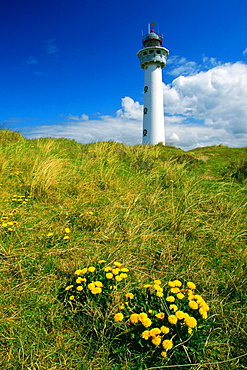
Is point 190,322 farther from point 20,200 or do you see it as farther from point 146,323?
point 20,200

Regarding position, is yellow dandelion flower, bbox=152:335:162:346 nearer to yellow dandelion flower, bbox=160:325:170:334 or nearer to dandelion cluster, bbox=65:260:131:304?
yellow dandelion flower, bbox=160:325:170:334

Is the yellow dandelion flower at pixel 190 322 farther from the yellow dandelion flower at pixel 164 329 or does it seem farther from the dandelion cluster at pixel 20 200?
the dandelion cluster at pixel 20 200

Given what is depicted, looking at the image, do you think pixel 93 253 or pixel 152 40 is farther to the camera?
pixel 152 40

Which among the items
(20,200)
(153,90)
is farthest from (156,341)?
(153,90)

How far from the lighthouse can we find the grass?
578 inches

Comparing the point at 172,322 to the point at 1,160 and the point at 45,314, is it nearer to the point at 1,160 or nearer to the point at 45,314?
the point at 45,314

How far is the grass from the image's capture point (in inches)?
57.1

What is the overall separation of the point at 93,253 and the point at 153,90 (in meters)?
18.5

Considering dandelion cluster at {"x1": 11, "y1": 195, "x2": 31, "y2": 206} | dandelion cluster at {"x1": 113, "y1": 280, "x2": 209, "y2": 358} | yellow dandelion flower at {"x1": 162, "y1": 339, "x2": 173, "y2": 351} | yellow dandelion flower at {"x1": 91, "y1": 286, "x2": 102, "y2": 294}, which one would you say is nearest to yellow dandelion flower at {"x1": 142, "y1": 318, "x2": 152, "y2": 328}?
dandelion cluster at {"x1": 113, "y1": 280, "x2": 209, "y2": 358}

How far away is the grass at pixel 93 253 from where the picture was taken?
1.45 metres

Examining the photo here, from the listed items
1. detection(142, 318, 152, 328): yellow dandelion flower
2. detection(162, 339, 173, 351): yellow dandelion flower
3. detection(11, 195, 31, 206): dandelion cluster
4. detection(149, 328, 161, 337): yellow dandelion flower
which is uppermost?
detection(11, 195, 31, 206): dandelion cluster

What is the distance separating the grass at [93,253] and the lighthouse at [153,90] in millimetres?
14676

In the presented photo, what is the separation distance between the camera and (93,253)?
7.47 feet

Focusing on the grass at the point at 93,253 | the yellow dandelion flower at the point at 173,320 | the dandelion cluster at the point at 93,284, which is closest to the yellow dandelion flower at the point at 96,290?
the dandelion cluster at the point at 93,284
